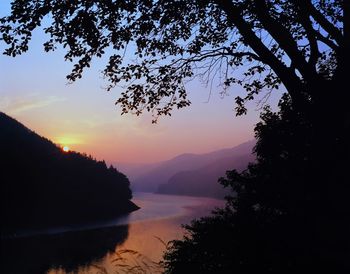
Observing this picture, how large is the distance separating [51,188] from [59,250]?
171 ft

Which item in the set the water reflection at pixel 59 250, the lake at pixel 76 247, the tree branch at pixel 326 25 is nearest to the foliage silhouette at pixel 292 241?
the tree branch at pixel 326 25

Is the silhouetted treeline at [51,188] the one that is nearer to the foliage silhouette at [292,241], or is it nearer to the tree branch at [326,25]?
the foliage silhouette at [292,241]

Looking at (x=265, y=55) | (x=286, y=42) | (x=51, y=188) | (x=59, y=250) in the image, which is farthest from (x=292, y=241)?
(x=51, y=188)

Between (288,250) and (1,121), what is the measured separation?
592 feet

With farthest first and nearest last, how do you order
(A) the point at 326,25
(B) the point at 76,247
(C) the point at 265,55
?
1. (B) the point at 76,247
2. (A) the point at 326,25
3. (C) the point at 265,55

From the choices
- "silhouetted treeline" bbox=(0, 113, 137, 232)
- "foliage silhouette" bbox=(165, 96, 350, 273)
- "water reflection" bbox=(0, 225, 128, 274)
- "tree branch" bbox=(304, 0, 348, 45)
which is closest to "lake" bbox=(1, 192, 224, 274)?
"water reflection" bbox=(0, 225, 128, 274)

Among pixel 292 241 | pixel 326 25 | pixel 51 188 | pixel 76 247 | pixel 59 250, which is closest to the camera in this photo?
pixel 292 241

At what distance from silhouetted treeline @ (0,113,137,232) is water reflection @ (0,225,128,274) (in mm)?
15626

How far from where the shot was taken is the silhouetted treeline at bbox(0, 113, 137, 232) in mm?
104062

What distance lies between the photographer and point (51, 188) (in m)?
121

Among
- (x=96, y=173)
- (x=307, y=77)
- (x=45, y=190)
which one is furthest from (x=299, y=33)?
(x=96, y=173)

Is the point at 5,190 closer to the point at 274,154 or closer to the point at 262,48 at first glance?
the point at 274,154

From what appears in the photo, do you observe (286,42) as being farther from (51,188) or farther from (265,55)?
(51,188)

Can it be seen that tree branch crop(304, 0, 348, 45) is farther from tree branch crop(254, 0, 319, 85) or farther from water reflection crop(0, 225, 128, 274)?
water reflection crop(0, 225, 128, 274)
